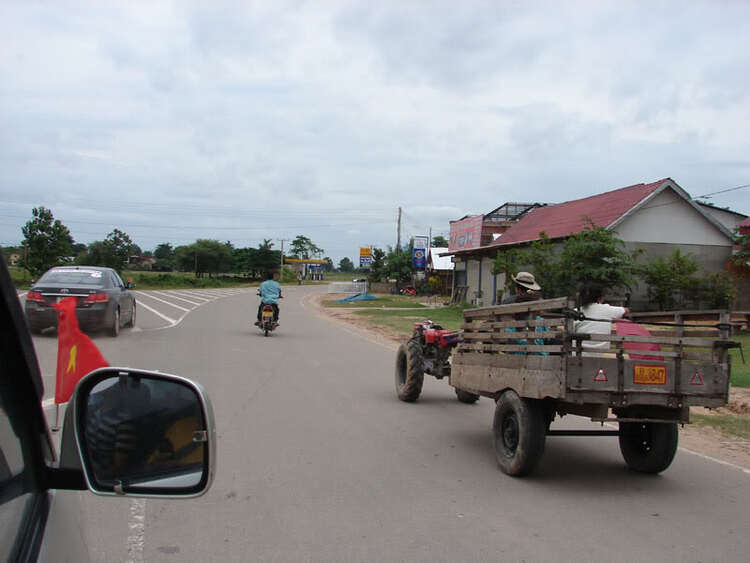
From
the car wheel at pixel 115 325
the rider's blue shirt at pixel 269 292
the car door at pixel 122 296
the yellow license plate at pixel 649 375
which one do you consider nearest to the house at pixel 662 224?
the rider's blue shirt at pixel 269 292

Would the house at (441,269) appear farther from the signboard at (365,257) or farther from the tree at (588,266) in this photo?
the tree at (588,266)

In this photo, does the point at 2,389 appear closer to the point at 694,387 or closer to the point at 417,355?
the point at 694,387

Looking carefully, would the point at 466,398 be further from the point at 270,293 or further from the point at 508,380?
the point at 270,293

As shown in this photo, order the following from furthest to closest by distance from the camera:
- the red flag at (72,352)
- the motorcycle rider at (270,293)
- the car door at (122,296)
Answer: the motorcycle rider at (270,293)
the car door at (122,296)
the red flag at (72,352)

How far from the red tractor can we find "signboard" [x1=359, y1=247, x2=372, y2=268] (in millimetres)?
61254

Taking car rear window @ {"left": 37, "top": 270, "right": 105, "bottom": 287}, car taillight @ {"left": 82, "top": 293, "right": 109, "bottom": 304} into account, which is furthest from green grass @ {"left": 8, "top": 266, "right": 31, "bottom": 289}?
car taillight @ {"left": 82, "top": 293, "right": 109, "bottom": 304}

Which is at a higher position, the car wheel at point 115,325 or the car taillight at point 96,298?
the car taillight at point 96,298

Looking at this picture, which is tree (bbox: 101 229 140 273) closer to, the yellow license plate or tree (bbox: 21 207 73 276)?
tree (bbox: 21 207 73 276)

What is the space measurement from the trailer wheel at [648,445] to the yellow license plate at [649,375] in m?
0.62

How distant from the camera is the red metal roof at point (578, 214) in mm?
26891

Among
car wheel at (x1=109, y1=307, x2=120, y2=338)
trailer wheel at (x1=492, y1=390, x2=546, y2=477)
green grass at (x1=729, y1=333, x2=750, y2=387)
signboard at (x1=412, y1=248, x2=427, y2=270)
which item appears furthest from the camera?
signboard at (x1=412, y1=248, x2=427, y2=270)

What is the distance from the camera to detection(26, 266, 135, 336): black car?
1423 cm

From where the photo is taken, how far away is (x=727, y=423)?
8930 mm

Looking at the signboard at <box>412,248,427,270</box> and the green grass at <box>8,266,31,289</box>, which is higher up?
the signboard at <box>412,248,427,270</box>
